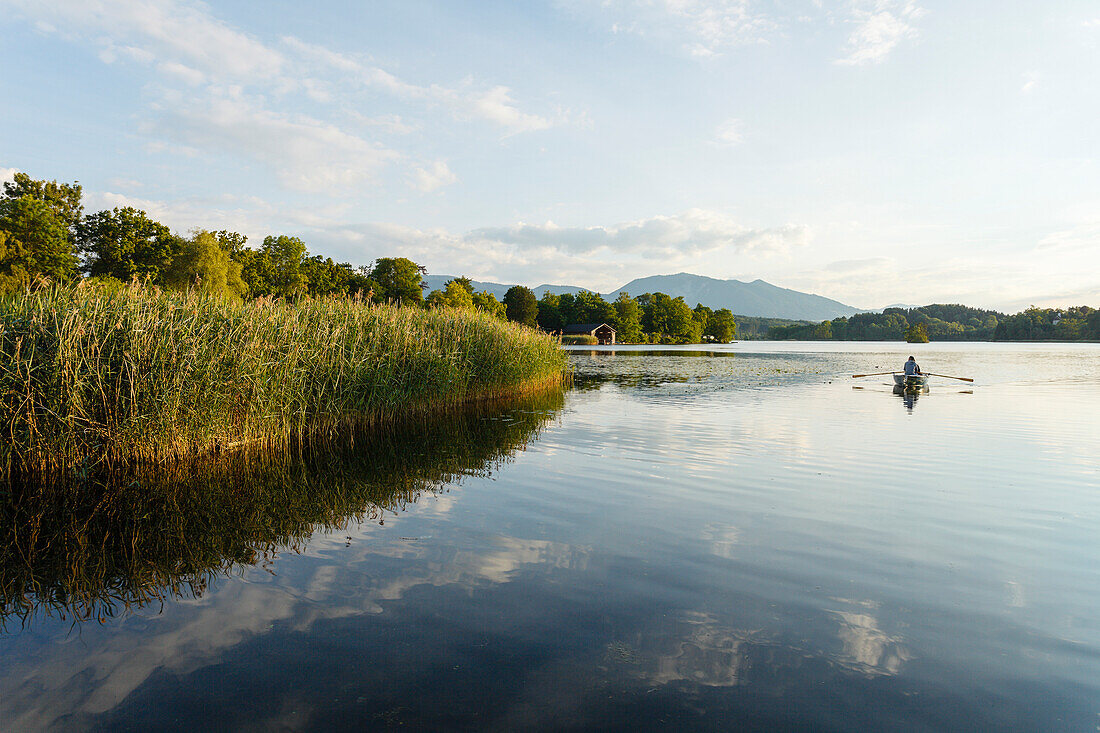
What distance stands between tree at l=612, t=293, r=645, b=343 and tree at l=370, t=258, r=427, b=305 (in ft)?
180

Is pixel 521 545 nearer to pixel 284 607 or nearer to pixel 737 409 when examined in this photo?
pixel 284 607

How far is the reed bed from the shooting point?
9.12m

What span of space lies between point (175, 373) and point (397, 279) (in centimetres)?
8811

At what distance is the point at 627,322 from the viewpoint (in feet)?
445

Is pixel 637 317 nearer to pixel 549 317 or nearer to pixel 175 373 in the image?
pixel 549 317

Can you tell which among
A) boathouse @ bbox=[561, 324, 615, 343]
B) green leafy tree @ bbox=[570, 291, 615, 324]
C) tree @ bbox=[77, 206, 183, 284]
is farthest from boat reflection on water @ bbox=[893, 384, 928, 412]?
green leafy tree @ bbox=[570, 291, 615, 324]

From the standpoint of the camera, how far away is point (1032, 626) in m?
5.20

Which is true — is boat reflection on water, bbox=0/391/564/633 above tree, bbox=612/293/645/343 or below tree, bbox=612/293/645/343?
below

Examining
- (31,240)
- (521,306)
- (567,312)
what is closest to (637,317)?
(567,312)

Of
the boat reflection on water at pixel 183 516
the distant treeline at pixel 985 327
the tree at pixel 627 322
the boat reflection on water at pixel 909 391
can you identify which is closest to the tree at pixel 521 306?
the tree at pixel 627 322

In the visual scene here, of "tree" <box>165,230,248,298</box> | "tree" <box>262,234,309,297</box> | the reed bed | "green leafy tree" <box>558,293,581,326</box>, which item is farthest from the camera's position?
"green leafy tree" <box>558,293,581,326</box>

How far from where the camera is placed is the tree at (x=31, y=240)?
46.5 metres

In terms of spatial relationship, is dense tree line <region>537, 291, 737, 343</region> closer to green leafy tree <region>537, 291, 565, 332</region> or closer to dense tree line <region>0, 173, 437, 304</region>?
green leafy tree <region>537, 291, 565, 332</region>

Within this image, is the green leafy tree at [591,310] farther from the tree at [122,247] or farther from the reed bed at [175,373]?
the reed bed at [175,373]
